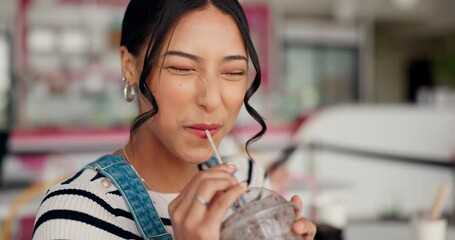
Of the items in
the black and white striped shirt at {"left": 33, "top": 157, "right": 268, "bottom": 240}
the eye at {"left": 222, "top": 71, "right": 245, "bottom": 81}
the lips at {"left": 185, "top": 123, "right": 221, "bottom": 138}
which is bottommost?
the black and white striped shirt at {"left": 33, "top": 157, "right": 268, "bottom": 240}

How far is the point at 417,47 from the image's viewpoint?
13266 mm

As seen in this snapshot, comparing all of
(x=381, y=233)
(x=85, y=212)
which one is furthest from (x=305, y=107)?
(x=85, y=212)

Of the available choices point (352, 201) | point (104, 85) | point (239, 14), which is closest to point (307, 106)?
point (104, 85)

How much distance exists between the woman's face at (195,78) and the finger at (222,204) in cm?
15

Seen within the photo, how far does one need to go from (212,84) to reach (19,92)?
6.07 m

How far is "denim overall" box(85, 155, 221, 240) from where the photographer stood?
75 centimetres

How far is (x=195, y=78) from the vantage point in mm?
726

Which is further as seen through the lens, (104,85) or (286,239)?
(104,85)

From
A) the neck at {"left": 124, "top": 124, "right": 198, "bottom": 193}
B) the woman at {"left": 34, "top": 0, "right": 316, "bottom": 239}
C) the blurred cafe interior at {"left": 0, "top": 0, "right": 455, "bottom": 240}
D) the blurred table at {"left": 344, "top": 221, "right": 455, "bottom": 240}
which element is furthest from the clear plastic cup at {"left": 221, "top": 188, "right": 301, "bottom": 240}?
the blurred table at {"left": 344, "top": 221, "right": 455, "bottom": 240}

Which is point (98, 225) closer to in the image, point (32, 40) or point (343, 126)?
point (343, 126)

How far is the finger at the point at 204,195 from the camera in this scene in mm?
594

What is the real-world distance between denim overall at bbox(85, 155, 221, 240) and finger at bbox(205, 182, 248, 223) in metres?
0.19

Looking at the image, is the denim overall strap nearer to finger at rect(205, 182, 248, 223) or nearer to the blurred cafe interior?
finger at rect(205, 182, 248, 223)

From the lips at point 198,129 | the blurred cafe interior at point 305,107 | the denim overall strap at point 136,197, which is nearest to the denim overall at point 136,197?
the denim overall strap at point 136,197
